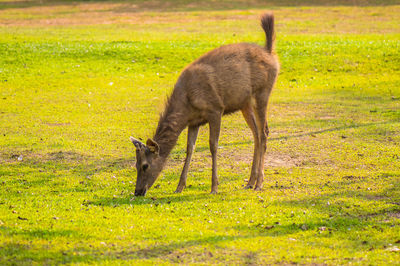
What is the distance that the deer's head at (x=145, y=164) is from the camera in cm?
989

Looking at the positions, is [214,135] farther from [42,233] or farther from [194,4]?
[194,4]

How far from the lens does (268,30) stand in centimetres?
1170

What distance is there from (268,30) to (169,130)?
10.6ft

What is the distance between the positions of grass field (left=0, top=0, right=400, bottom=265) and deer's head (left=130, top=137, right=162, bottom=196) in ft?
0.93

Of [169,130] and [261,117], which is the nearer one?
[169,130]

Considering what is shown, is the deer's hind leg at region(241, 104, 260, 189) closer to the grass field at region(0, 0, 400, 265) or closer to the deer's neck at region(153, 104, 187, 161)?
the grass field at region(0, 0, 400, 265)

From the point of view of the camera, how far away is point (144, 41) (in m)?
30.8

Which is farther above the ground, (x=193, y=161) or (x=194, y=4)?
(x=193, y=161)

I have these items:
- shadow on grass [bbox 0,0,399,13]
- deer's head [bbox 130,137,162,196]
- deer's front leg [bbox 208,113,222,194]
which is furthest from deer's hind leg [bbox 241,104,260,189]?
shadow on grass [bbox 0,0,399,13]

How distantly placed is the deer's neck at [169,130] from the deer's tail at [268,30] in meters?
2.60

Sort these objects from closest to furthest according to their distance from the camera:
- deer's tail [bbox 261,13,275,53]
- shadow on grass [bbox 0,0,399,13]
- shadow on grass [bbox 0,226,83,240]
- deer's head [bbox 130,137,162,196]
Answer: shadow on grass [bbox 0,226,83,240], deer's head [bbox 130,137,162,196], deer's tail [bbox 261,13,275,53], shadow on grass [bbox 0,0,399,13]

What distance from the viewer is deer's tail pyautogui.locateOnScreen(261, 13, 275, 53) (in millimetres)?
11586

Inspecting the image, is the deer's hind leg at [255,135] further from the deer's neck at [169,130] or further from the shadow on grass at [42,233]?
the shadow on grass at [42,233]

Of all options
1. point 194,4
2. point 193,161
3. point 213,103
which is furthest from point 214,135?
point 194,4
